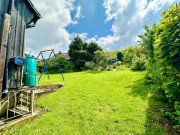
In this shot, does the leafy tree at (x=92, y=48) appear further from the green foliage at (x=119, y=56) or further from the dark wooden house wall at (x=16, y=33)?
the dark wooden house wall at (x=16, y=33)

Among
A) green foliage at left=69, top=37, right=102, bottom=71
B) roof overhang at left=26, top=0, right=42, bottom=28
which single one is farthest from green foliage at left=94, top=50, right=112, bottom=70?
roof overhang at left=26, top=0, right=42, bottom=28

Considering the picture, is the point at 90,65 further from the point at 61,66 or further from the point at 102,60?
the point at 61,66

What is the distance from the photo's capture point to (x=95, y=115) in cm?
635

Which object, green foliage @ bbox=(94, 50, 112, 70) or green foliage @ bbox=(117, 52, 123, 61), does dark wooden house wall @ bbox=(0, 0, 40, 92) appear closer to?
green foliage @ bbox=(94, 50, 112, 70)

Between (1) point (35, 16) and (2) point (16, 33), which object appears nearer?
(2) point (16, 33)

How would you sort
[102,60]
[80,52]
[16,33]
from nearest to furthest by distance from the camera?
[16,33] → [102,60] → [80,52]

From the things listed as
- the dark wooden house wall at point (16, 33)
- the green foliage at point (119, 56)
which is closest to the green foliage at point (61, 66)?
the green foliage at point (119, 56)

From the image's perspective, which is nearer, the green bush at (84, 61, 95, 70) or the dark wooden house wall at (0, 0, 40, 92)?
the dark wooden house wall at (0, 0, 40, 92)

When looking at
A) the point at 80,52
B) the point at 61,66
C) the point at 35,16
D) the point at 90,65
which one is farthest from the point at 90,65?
the point at 35,16

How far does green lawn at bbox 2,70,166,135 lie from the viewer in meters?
5.24

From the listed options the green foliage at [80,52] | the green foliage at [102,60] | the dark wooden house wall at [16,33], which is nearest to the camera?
the dark wooden house wall at [16,33]

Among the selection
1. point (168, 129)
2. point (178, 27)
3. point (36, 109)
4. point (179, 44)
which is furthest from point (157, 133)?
point (36, 109)

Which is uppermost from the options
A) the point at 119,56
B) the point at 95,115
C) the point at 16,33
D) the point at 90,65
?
the point at 119,56

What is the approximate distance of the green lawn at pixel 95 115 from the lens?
206 inches
